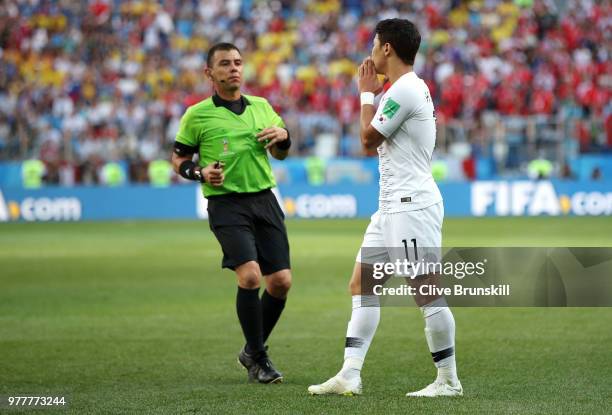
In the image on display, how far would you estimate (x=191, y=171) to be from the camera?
8.22m

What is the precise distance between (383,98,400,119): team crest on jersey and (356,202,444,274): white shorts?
0.62 m

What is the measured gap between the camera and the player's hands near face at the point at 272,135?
8203 mm

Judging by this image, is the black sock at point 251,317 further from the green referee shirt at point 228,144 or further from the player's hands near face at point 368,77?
the player's hands near face at point 368,77

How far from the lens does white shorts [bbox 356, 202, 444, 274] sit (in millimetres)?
6898

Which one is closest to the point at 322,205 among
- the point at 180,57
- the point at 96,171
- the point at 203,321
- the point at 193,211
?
the point at 193,211

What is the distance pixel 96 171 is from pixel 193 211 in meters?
2.86

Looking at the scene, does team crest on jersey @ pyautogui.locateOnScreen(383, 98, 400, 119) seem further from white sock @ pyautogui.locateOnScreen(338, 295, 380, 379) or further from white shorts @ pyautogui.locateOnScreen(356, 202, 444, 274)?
white sock @ pyautogui.locateOnScreen(338, 295, 380, 379)

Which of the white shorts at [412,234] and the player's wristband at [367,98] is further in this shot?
the player's wristband at [367,98]

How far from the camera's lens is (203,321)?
37.2ft

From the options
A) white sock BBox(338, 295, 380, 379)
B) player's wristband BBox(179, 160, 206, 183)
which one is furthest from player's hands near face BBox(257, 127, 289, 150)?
white sock BBox(338, 295, 380, 379)

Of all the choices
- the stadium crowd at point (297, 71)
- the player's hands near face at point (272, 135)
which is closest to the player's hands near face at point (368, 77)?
the player's hands near face at point (272, 135)

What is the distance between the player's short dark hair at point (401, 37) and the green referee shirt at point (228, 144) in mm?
1687

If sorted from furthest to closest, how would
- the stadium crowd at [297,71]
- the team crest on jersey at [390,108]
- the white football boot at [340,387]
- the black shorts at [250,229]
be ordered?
the stadium crowd at [297,71]
the black shorts at [250,229]
the white football boot at [340,387]
the team crest on jersey at [390,108]

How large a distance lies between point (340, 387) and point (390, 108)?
5.85 feet
